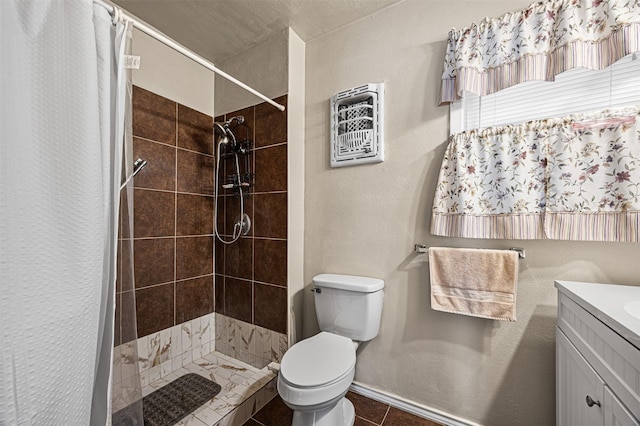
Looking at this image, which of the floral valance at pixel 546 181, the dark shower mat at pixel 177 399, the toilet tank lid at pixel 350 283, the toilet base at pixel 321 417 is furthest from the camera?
the toilet tank lid at pixel 350 283

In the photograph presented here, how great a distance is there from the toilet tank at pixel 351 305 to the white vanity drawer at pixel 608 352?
2.63 feet

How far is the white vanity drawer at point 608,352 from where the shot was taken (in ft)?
2.02

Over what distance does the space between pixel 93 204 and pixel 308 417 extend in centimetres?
117

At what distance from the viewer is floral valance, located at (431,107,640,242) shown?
40.4 inches

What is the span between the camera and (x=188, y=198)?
1917 millimetres

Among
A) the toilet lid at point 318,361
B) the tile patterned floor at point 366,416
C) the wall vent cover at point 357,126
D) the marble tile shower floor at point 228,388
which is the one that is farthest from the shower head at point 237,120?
Result: the tile patterned floor at point 366,416

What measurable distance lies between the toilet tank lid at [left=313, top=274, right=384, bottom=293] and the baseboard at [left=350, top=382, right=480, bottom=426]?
2.13ft

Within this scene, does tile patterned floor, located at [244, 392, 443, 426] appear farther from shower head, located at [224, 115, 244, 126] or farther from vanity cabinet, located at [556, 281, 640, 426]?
shower head, located at [224, 115, 244, 126]

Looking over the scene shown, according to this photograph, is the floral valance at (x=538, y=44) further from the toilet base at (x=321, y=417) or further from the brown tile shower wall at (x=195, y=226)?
the toilet base at (x=321, y=417)

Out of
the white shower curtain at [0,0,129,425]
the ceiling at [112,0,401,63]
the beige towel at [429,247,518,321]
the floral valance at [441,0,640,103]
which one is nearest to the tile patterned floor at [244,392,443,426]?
the beige towel at [429,247,518,321]

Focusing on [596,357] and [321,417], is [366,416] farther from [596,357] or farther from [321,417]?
[596,357]

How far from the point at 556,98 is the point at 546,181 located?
0.40 meters

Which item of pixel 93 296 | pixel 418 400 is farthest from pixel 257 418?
pixel 93 296

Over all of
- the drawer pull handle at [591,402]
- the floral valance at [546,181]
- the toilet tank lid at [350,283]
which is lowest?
the drawer pull handle at [591,402]
